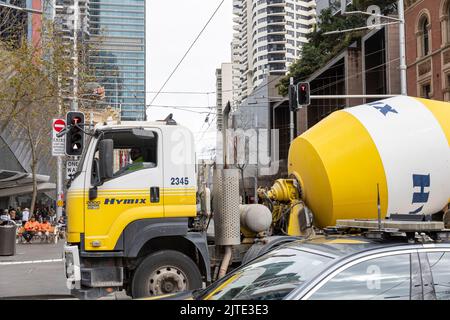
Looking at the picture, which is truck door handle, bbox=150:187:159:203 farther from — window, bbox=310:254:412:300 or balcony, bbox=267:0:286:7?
balcony, bbox=267:0:286:7

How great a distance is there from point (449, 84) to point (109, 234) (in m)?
25.0

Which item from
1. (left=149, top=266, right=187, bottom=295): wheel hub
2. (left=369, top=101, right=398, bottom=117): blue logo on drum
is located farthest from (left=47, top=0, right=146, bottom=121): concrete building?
(left=149, top=266, right=187, bottom=295): wheel hub

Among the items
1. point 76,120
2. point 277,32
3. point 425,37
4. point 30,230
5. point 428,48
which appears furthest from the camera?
point 277,32

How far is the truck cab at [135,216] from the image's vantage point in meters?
8.42

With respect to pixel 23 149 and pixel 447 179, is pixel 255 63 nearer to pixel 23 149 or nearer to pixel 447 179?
pixel 23 149

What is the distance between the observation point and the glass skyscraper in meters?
33.4

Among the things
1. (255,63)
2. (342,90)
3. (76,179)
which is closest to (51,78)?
(76,179)

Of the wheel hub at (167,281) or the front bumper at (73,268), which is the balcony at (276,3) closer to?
the wheel hub at (167,281)

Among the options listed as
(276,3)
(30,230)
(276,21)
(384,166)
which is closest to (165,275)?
(384,166)

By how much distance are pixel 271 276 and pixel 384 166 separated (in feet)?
16.7

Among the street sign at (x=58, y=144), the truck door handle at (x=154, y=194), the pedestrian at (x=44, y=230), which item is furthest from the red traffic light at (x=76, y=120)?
the pedestrian at (x=44, y=230)

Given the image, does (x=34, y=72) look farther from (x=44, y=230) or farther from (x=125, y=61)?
(x=125, y=61)

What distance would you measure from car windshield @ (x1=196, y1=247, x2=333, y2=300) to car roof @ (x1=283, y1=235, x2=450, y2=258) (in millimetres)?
75

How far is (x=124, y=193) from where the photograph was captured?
854 cm
